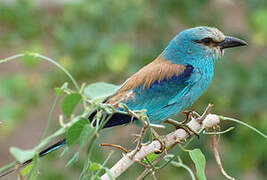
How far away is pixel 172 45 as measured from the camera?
7.85ft

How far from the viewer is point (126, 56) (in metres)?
3.29

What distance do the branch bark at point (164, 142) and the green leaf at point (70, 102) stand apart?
24cm

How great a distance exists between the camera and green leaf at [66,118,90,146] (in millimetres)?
1025

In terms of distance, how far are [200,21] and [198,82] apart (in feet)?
5.04

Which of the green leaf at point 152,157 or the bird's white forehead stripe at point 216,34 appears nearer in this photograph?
the green leaf at point 152,157

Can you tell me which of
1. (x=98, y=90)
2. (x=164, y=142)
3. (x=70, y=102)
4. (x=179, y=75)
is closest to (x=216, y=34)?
(x=179, y=75)

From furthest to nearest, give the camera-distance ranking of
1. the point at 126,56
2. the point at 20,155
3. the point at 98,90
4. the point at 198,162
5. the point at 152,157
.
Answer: the point at 126,56 < the point at 152,157 < the point at 198,162 < the point at 98,90 < the point at 20,155

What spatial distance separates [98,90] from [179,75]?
1195 millimetres

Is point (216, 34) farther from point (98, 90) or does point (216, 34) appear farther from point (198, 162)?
point (98, 90)

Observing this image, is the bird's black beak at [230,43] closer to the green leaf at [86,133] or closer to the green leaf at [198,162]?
the green leaf at [198,162]

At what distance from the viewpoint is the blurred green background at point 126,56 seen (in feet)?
11.2

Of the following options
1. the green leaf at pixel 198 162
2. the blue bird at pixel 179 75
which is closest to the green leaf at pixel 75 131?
the green leaf at pixel 198 162

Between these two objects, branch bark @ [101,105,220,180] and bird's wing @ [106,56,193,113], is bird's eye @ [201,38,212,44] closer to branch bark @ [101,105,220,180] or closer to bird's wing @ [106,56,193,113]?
bird's wing @ [106,56,193,113]

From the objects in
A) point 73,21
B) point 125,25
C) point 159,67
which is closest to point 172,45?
point 159,67
